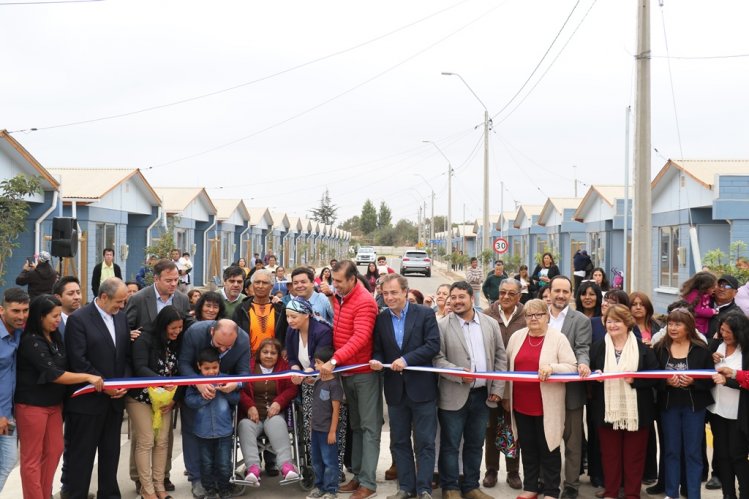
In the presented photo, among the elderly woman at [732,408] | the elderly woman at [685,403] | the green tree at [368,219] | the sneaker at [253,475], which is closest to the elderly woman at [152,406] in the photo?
the sneaker at [253,475]

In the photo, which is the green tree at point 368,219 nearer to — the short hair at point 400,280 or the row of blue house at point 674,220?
the row of blue house at point 674,220

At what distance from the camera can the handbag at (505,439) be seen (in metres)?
7.20

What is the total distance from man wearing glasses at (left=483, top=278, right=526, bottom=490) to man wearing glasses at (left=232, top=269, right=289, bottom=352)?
213 cm

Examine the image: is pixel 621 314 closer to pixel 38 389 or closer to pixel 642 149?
pixel 38 389

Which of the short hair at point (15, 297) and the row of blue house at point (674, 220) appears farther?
the row of blue house at point (674, 220)

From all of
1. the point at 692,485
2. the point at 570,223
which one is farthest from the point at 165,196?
the point at 692,485

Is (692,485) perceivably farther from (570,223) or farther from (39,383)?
(570,223)

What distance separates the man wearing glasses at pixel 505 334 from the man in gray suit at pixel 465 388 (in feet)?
1.14

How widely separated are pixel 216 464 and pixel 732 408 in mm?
4375

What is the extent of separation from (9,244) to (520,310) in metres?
11.8

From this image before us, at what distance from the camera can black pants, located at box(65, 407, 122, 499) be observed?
6.44 metres

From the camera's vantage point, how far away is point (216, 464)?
22.9ft

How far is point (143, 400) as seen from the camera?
6723 mm

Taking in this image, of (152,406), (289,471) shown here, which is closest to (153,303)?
(152,406)
